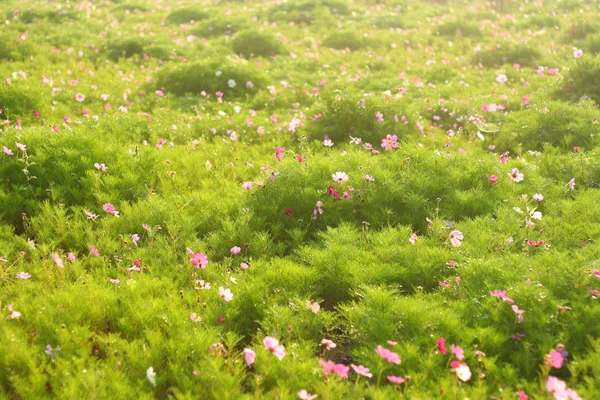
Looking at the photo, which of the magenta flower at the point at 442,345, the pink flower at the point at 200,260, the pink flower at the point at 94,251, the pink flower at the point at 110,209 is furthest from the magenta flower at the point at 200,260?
the magenta flower at the point at 442,345

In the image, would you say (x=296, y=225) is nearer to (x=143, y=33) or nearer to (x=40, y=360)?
(x=40, y=360)

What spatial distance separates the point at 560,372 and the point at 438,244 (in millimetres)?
1416

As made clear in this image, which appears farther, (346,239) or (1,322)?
(346,239)


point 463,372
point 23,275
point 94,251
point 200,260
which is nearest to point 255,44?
point 94,251

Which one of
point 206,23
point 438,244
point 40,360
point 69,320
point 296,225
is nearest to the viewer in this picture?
point 40,360

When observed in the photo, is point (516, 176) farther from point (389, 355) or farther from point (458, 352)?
point (389, 355)

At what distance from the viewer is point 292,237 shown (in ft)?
14.6

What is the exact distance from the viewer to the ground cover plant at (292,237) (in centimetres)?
296

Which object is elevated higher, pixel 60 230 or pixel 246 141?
pixel 60 230

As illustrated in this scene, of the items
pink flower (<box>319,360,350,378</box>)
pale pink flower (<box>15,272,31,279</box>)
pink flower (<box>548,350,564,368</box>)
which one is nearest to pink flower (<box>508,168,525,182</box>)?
pink flower (<box>548,350,564,368</box>)

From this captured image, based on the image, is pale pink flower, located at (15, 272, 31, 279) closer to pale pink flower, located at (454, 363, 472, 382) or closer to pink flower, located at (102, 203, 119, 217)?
pink flower, located at (102, 203, 119, 217)

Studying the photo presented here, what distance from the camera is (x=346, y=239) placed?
4.28 m

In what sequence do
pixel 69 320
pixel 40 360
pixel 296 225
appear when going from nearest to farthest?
pixel 40 360 < pixel 69 320 < pixel 296 225

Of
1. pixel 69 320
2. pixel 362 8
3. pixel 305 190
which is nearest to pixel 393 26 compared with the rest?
pixel 362 8
